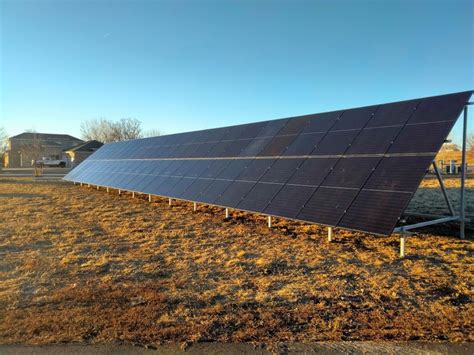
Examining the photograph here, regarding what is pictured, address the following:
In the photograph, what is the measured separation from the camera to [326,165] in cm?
997

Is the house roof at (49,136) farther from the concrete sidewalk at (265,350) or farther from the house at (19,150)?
the concrete sidewalk at (265,350)

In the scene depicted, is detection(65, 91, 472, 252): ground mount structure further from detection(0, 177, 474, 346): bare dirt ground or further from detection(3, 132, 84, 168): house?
detection(3, 132, 84, 168): house

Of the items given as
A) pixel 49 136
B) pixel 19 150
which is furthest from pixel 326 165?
pixel 49 136

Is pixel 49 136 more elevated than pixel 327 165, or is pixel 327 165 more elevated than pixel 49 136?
pixel 49 136

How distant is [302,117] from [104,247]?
8.94 m

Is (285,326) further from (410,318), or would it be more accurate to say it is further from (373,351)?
(410,318)

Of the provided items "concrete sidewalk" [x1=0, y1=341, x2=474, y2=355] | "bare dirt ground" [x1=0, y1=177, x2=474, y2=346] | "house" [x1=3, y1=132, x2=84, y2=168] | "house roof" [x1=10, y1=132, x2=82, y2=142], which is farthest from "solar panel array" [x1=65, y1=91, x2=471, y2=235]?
"house roof" [x1=10, y1=132, x2=82, y2=142]

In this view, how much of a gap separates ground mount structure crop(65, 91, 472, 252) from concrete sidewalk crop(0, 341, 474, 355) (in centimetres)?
303

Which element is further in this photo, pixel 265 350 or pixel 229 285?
pixel 229 285

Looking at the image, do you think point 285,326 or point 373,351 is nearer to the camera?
point 373,351

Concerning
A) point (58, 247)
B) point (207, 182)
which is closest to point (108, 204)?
point (207, 182)

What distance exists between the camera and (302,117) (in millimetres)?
13727

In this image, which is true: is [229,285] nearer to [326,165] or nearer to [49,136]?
[326,165]

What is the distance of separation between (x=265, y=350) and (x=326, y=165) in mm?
6888
